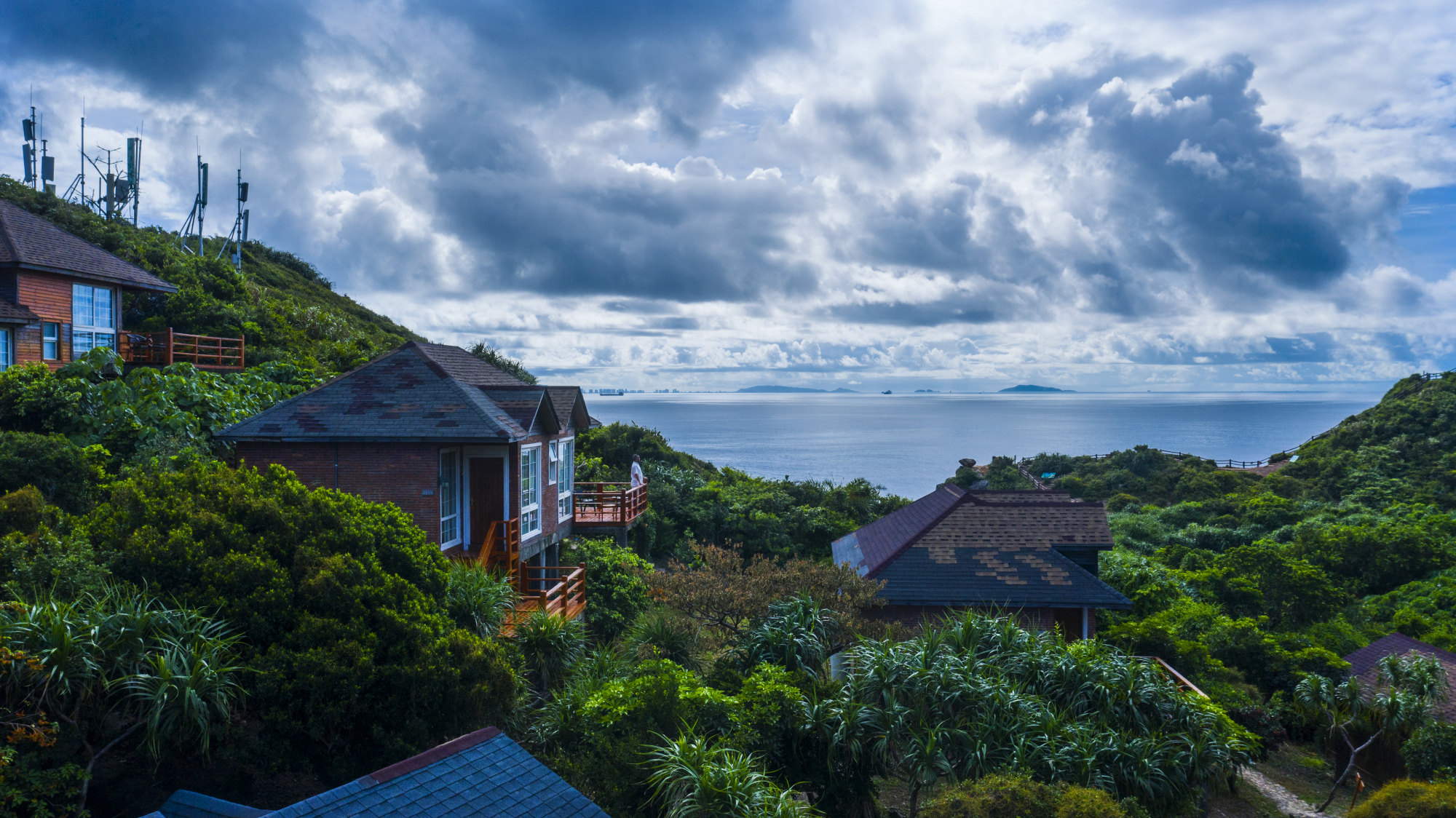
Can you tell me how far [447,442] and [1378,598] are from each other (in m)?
39.3

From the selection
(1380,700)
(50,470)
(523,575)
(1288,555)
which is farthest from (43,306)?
(1288,555)

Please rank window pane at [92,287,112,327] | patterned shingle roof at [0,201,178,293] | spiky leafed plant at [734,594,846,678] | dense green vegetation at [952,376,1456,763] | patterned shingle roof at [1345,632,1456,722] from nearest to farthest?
spiky leafed plant at [734,594,846,678] → patterned shingle roof at [1345,632,1456,722] → dense green vegetation at [952,376,1456,763] → patterned shingle roof at [0,201,178,293] → window pane at [92,287,112,327]

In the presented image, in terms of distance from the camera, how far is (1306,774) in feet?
63.6

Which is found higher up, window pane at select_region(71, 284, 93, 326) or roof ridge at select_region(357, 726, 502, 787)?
window pane at select_region(71, 284, 93, 326)

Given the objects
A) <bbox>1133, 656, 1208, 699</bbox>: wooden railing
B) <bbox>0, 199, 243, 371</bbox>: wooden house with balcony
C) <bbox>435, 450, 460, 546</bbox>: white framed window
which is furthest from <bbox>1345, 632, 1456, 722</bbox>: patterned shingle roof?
<bbox>0, 199, 243, 371</bbox>: wooden house with balcony

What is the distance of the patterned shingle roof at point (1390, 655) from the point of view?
62.0 feet

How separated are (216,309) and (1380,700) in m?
42.9

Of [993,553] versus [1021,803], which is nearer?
[1021,803]

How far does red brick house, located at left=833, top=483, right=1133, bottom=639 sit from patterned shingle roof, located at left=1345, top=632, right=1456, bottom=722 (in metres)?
7.23

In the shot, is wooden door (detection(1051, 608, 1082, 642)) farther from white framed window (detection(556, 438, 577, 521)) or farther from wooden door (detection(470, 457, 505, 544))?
wooden door (detection(470, 457, 505, 544))

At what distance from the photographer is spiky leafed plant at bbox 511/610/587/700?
533 inches

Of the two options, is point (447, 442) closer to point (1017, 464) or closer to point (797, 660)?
point (797, 660)

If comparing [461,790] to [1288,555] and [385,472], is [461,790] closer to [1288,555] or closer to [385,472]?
[385,472]

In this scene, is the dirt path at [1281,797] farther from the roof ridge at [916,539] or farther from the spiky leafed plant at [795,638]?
the spiky leafed plant at [795,638]
